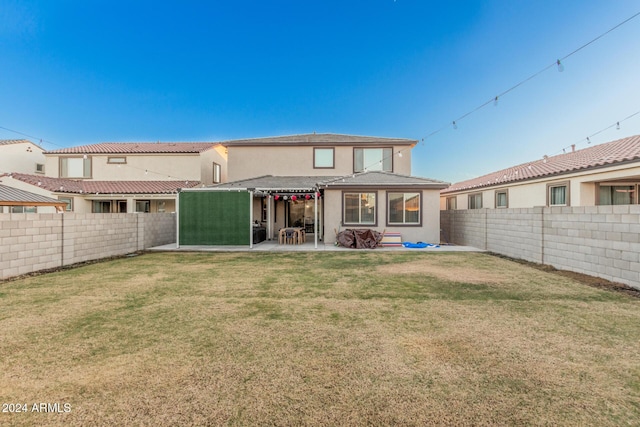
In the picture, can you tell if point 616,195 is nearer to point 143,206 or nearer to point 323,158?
point 323,158

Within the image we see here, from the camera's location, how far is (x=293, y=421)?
191 cm

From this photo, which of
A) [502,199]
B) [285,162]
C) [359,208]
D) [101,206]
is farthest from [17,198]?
[502,199]

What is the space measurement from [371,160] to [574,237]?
10.1 meters

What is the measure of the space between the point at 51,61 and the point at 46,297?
72.5 ft

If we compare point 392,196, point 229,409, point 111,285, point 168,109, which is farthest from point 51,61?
point 229,409

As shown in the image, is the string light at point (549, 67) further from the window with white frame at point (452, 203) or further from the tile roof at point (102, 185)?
the tile roof at point (102, 185)

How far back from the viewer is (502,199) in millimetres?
14023

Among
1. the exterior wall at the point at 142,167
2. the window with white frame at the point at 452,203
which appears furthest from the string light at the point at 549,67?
the exterior wall at the point at 142,167

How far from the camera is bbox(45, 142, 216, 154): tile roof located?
18.2 metres

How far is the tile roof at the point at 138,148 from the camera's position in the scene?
18.2m

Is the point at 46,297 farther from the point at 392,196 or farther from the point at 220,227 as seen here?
the point at 392,196

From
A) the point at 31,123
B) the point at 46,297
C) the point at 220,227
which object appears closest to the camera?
the point at 46,297

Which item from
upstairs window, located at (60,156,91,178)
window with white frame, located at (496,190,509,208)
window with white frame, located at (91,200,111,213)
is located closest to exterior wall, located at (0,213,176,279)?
window with white frame, located at (91,200,111,213)

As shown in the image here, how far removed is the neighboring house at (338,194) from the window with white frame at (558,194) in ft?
12.9
